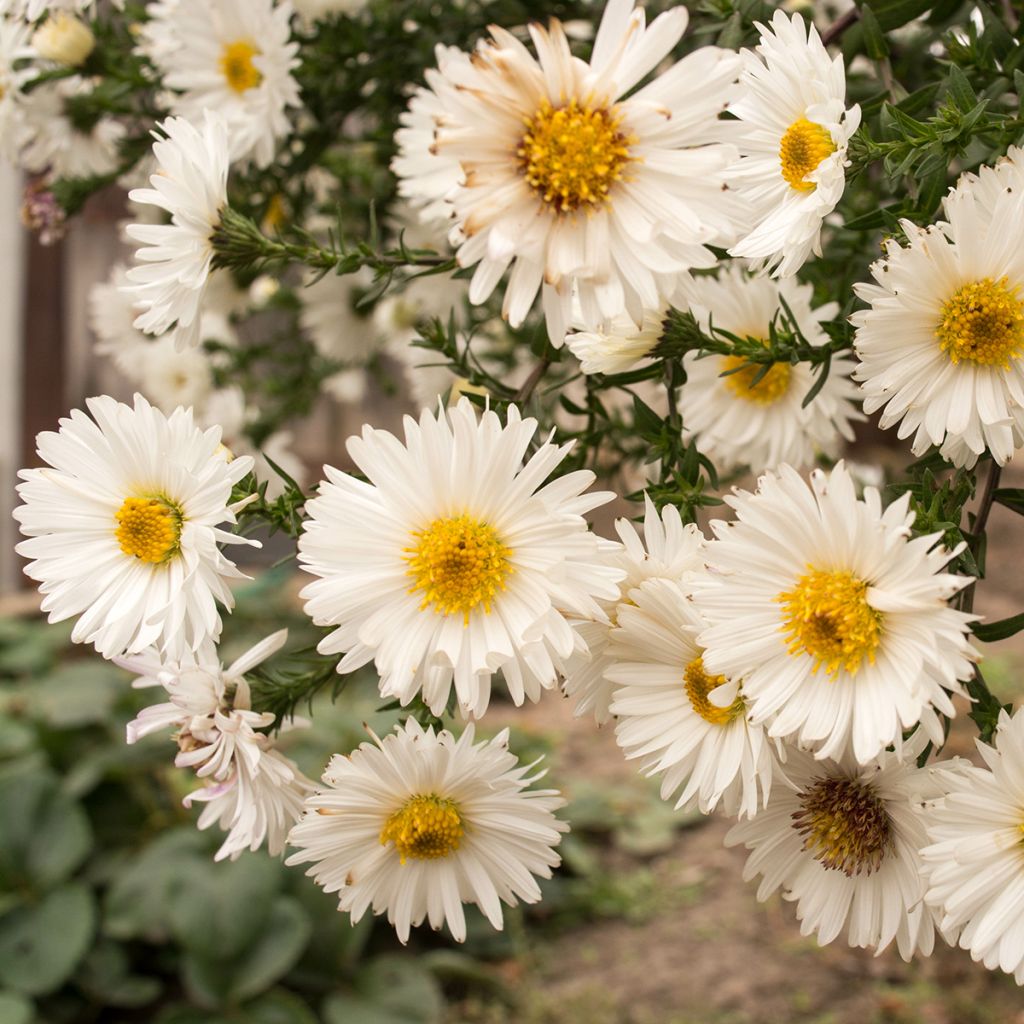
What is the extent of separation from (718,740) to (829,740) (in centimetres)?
7

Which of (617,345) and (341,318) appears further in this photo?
(341,318)

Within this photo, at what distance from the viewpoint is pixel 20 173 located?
Answer: 299 centimetres

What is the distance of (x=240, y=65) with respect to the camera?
91 cm

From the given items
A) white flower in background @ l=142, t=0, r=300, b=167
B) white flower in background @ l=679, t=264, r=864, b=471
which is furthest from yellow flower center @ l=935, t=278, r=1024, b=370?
white flower in background @ l=142, t=0, r=300, b=167

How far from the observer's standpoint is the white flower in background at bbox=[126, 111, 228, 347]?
2.07 feet

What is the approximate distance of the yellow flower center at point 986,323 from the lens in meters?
0.54

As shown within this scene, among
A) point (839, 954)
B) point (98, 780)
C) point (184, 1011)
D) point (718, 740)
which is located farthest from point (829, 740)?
point (98, 780)

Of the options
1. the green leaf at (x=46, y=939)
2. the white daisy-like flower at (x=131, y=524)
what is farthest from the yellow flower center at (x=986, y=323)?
the green leaf at (x=46, y=939)

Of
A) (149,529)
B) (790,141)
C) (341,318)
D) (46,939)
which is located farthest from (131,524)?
(46,939)

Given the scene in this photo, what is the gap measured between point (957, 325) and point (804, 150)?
115 mm

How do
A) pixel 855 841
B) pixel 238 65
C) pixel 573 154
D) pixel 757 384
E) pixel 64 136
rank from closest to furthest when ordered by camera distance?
pixel 573 154
pixel 855 841
pixel 757 384
pixel 238 65
pixel 64 136

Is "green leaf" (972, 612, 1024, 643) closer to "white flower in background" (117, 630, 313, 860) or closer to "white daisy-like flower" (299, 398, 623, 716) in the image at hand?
"white daisy-like flower" (299, 398, 623, 716)

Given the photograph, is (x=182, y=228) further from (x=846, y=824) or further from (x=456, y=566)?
(x=846, y=824)

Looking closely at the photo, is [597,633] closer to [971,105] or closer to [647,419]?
[647,419]
